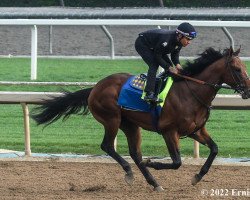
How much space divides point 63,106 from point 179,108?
63.0 inches

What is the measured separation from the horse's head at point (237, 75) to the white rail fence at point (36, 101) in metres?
1.83

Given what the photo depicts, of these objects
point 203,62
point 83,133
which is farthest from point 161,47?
point 83,133

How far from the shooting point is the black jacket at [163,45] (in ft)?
31.3

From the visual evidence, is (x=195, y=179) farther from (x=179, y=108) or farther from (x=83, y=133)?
(x=83, y=133)

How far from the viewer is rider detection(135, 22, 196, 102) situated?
943 cm

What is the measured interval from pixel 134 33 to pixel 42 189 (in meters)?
11.9

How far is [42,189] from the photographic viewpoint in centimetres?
926

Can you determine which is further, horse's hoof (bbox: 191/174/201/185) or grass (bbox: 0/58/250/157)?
grass (bbox: 0/58/250/157)

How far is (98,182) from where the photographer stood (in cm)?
978

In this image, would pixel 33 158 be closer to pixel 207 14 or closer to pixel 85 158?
pixel 85 158

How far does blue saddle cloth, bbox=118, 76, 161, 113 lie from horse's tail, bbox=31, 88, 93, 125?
65 centimetres

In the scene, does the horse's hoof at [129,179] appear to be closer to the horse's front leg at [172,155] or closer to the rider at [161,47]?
the horse's front leg at [172,155]
